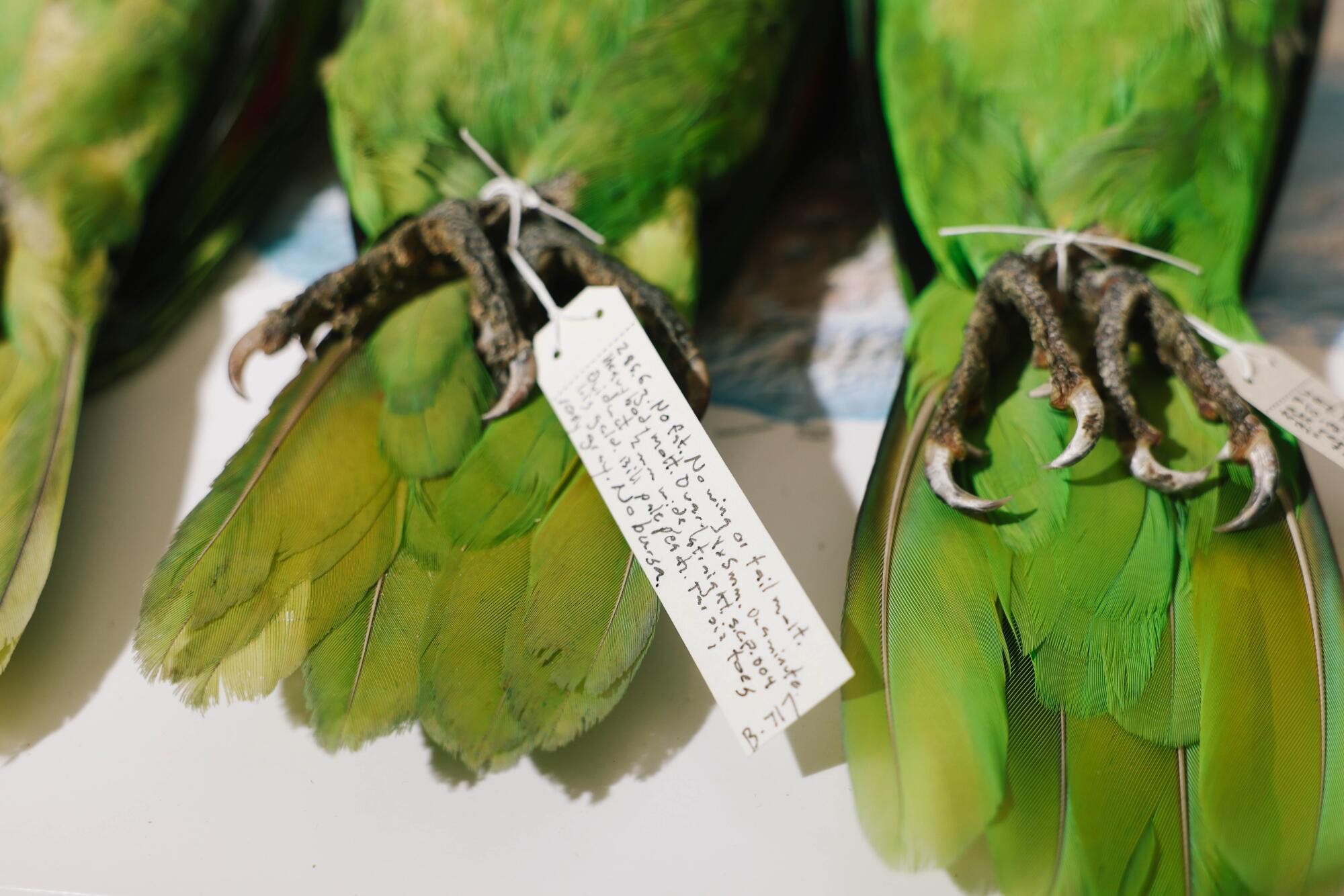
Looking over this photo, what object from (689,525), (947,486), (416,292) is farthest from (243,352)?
(947,486)

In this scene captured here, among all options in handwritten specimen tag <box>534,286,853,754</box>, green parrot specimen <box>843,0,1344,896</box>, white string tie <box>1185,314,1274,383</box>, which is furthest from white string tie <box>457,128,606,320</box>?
white string tie <box>1185,314,1274,383</box>

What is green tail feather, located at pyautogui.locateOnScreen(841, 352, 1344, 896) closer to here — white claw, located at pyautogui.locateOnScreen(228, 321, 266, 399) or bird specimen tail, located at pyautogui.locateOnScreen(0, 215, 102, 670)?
white claw, located at pyautogui.locateOnScreen(228, 321, 266, 399)

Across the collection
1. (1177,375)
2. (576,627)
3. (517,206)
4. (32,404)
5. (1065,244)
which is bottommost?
(1177,375)

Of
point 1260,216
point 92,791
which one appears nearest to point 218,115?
point 92,791

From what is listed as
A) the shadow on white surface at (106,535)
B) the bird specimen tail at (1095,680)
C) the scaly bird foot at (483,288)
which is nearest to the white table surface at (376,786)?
the shadow on white surface at (106,535)

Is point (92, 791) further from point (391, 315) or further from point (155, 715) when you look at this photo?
point (391, 315)

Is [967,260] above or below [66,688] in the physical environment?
below

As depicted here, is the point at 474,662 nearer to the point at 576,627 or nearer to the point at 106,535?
the point at 576,627

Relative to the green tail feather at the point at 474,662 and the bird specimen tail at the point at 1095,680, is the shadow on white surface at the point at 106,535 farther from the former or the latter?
the bird specimen tail at the point at 1095,680
